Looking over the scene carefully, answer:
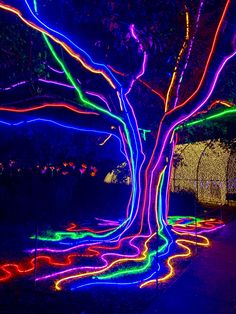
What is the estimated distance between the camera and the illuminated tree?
8555mm

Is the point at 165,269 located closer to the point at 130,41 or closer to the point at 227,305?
the point at 227,305

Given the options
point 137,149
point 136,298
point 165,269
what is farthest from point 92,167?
point 136,298

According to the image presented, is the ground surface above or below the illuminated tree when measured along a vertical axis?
below

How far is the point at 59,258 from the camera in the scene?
8.30m

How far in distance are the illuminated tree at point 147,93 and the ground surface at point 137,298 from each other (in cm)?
207

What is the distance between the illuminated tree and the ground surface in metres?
2.07

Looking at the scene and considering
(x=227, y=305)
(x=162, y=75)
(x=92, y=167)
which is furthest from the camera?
(x=92, y=167)

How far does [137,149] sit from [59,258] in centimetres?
379

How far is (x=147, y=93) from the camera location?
1157cm

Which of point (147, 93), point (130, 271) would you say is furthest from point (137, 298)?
point (147, 93)

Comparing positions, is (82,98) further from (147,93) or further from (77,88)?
(147,93)

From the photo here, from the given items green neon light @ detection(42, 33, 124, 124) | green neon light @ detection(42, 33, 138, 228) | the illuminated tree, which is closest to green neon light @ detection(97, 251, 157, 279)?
the illuminated tree

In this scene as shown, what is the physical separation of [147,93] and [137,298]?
24.1ft

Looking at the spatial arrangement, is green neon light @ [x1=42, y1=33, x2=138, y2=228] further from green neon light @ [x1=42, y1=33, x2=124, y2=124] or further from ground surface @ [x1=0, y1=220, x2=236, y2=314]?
ground surface @ [x1=0, y1=220, x2=236, y2=314]
